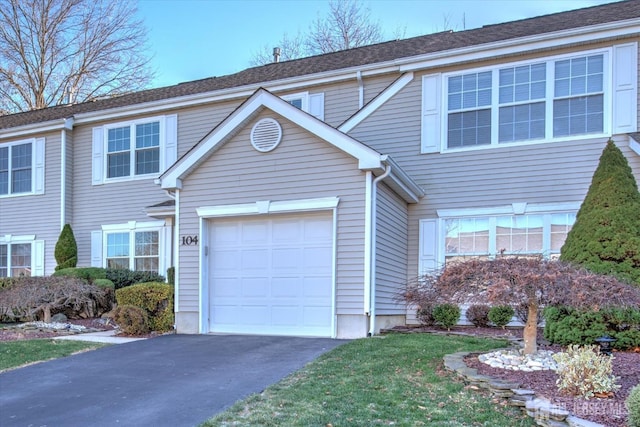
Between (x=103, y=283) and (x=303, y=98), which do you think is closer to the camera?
(x=103, y=283)

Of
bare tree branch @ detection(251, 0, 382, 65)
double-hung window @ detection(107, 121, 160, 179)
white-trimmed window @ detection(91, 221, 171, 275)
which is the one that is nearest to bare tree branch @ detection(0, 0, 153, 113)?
bare tree branch @ detection(251, 0, 382, 65)

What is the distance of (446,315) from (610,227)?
345 centimetres

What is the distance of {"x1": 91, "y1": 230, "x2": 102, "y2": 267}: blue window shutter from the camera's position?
1438 cm

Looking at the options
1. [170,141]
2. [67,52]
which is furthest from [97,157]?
[67,52]

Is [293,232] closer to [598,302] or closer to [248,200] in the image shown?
[248,200]

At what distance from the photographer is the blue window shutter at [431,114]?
1062cm

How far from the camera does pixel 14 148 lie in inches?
623

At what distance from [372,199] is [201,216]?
3534mm

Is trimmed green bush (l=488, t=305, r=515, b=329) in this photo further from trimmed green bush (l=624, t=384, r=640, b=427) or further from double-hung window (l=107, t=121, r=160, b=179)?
double-hung window (l=107, t=121, r=160, b=179)

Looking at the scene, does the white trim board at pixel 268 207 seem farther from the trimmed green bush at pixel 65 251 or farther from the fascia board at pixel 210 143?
the trimmed green bush at pixel 65 251

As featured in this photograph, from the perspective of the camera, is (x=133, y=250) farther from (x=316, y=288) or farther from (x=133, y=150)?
(x=316, y=288)

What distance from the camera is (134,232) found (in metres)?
14.0

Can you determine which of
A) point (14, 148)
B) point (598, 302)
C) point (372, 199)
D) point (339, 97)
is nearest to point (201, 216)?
point (372, 199)

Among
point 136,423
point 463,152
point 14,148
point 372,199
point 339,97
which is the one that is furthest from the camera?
point 14,148
